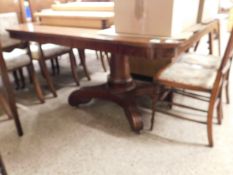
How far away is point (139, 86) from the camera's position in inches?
81.7

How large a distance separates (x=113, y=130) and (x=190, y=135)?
1.89 feet

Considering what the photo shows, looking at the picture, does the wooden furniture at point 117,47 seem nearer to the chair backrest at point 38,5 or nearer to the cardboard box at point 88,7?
the cardboard box at point 88,7

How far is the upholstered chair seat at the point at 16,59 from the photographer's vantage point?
2.00 m

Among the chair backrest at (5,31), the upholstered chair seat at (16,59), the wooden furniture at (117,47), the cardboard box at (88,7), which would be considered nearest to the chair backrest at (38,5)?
the chair backrest at (5,31)

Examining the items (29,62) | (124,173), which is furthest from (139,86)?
(29,62)

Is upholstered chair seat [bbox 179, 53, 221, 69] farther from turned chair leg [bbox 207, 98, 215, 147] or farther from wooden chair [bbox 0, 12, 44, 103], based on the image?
wooden chair [bbox 0, 12, 44, 103]

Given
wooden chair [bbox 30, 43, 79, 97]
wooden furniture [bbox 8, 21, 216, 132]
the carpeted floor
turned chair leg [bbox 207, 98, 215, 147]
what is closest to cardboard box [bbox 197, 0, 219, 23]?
wooden furniture [bbox 8, 21, 216, 132]

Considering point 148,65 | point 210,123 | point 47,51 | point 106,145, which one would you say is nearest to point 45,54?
point 47,51

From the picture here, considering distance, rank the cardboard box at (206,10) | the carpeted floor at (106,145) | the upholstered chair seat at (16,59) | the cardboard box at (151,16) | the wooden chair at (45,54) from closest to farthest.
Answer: the cardboard box at (151,16)
the carpeted floor at (106,145)
the cardboard box at (206,10)
the upholstered chair seat at (16,59)
the wooden chair at (45,54)

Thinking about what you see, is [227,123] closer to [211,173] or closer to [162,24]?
[211,173]

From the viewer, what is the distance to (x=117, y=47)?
1.30 meters

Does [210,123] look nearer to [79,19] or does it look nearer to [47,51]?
[79,19]

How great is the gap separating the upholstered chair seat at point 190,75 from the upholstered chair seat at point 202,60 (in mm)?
75

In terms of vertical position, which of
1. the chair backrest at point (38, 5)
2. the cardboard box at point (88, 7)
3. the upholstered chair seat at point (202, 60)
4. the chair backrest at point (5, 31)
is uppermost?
the cardboard box at point (88, 7)
